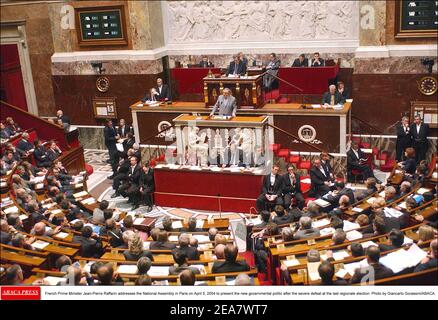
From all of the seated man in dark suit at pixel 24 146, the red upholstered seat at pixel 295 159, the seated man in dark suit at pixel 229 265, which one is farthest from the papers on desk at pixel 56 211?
the red upholstered seat at pixel 295 159

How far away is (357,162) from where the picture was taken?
1188 centimetres

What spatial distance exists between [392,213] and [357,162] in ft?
13.1

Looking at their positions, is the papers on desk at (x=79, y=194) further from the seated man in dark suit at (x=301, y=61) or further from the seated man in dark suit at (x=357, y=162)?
the seated man in dark suit at (x=301, y=61)

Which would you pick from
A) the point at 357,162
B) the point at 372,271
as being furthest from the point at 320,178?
the point at 372,271

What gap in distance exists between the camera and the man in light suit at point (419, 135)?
1207cm

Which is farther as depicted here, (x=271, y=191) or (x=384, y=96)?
(x=384, y=96)

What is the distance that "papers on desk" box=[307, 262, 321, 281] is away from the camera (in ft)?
19.8

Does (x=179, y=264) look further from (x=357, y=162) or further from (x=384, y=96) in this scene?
(x=384, y=96)

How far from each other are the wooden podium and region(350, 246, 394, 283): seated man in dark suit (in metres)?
7.26

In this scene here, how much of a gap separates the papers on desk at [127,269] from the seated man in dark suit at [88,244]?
3.59 feet

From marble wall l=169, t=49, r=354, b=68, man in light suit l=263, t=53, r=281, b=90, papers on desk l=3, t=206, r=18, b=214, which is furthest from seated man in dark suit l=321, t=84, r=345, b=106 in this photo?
papers on desk l=3, t=206, r=18, b=214

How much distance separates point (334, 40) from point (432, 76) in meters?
3.02

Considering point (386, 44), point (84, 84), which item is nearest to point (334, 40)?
point (386, 44)

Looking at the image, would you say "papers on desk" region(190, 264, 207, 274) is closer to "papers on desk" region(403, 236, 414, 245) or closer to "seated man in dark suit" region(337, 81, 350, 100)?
"papers on desk" region(403, 236, 414, 245)
